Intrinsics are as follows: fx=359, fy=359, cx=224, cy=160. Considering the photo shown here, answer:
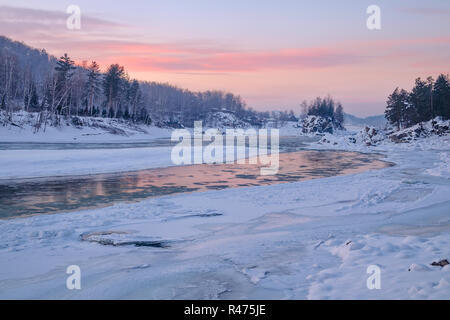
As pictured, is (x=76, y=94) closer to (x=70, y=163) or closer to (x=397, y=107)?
(x=70, y=163)

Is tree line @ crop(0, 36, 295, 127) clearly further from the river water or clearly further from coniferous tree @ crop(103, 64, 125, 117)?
the river water

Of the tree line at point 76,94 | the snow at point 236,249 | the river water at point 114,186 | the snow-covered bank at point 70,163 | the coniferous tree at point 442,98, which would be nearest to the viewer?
the snow at point 236,249

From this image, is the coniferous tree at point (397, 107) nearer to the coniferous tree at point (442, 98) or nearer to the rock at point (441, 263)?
the coniferous tree at point (442, 98)

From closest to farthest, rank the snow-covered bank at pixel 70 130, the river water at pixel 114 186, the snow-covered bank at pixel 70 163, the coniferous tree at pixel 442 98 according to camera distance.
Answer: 1. the river water at pixel 114 186
2. the snow-covered bank at pixel 70 163
3. the snow-covered bank at pixel 70 130
4. the coniferous tree at pixel 442 98

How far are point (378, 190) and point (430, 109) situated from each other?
6733 cm

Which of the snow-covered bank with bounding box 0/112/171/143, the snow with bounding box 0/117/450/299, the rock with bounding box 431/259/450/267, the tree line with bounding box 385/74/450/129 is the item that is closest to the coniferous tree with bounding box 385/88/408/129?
the tree line with bounding box 385/74/450/129

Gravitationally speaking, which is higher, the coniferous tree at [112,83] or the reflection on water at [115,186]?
the coniferous tree at [112,83]

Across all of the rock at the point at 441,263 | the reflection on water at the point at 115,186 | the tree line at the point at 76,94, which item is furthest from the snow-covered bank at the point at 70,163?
the tree line at the point at 76,94

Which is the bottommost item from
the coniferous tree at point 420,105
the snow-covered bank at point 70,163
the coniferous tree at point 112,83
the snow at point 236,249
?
the snow at point 236,249

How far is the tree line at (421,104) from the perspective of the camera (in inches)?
2785

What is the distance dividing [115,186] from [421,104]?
231 feet

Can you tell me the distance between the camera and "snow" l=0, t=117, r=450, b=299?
5566mm

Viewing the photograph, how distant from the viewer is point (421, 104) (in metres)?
A: 70.8

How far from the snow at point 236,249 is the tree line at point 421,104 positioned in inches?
2604
